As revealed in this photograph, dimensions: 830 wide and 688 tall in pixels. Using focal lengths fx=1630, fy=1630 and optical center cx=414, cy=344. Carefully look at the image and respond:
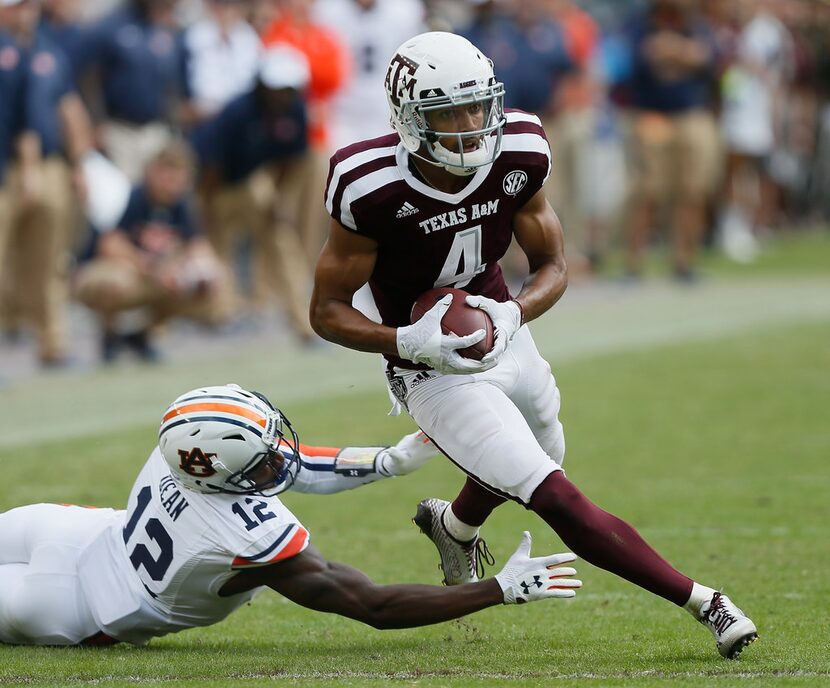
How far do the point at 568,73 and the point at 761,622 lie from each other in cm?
1042

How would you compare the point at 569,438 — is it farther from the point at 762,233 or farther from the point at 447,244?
the point at 762,233

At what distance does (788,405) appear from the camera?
29.4 feet

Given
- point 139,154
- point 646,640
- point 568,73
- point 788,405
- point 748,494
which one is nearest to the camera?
point 646,640

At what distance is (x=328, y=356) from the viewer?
435 inches

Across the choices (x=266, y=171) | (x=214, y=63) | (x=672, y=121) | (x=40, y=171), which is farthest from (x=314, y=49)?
(x=672, y=121)

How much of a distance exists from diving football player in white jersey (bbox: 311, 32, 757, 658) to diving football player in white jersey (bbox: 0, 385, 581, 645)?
0.21 m

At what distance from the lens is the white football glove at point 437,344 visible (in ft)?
14.9

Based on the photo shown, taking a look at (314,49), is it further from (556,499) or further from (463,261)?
(556,499)

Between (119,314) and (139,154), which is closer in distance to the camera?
(119,314)

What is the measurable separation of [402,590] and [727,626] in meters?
0.89

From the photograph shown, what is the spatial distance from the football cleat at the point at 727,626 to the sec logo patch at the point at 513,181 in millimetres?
1318

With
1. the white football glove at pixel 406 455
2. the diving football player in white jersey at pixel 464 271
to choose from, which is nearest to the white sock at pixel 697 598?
the diving football player in white jersey at pixel 464 271

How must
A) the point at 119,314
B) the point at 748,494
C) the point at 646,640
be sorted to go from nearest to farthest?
the point at 646,640 → the point at 748,494 → the point at 119,314

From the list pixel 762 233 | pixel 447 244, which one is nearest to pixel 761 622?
pixel 447 244
